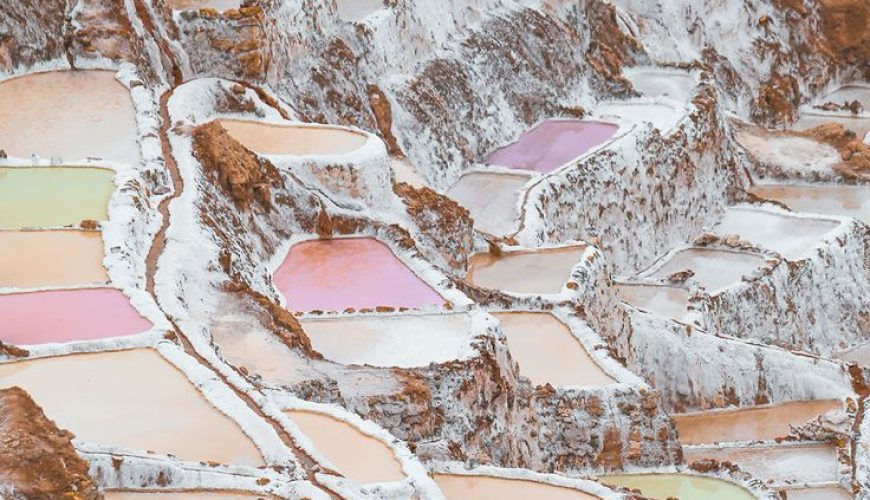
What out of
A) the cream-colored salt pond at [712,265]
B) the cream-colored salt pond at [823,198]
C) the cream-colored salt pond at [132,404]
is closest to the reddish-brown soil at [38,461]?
the cream-colored salt pond at [132,404]

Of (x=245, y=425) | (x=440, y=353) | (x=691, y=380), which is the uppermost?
(x=245, y=425)

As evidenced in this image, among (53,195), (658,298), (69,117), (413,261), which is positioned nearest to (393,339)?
(413,261)

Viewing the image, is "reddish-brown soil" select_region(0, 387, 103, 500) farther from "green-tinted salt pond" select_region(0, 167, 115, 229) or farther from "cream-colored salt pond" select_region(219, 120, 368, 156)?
"cream-colored salt pond" select_region(219, 120, 368, 156)

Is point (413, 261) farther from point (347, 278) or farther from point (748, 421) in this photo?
point (748, 421)

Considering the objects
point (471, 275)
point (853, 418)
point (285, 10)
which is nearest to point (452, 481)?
point (471, 275)

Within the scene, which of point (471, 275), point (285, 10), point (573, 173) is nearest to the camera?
point (471, 275)

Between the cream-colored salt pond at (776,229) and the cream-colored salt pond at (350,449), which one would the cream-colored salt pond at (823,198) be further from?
the cream-colored salt pond at (350,449)

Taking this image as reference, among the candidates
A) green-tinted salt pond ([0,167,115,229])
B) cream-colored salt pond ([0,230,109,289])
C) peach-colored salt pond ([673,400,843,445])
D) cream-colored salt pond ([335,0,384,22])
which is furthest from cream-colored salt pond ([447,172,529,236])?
cream-colored salt pond ([0,230,109,289])

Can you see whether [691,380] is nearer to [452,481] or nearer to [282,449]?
[452,481]
